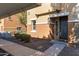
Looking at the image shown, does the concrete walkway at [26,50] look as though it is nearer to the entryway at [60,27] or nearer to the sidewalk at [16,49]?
the sidewalk at [16,49]

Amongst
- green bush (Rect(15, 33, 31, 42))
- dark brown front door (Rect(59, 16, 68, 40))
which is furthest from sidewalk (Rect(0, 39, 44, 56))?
dark brown front door (Rect(59, 16, 68, 40))

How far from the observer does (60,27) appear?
12.0m

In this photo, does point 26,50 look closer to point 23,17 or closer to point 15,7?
point 23,17

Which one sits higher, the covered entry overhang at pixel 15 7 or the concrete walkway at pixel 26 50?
the covered entry overhang at pixel 15 7

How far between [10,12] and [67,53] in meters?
3.38

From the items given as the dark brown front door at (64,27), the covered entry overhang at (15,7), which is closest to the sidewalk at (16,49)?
the covered entry overhang at (15,7)

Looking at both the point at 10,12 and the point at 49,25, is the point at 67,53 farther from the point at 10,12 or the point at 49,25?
the point at 10,12

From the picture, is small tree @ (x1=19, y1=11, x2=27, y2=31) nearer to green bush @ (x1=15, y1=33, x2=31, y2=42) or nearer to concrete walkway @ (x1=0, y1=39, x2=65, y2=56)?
green bush @ (x1=15, y1=33, x2=31, y2=42)

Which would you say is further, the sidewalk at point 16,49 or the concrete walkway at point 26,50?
the sidewalk at point 16,49

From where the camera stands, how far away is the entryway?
11.5 meters

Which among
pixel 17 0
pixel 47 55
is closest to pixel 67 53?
pixel 47 55

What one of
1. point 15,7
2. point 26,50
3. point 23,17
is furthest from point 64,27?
point 15,7

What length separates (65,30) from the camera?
11664 mm

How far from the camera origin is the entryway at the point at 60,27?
11.5 metres
